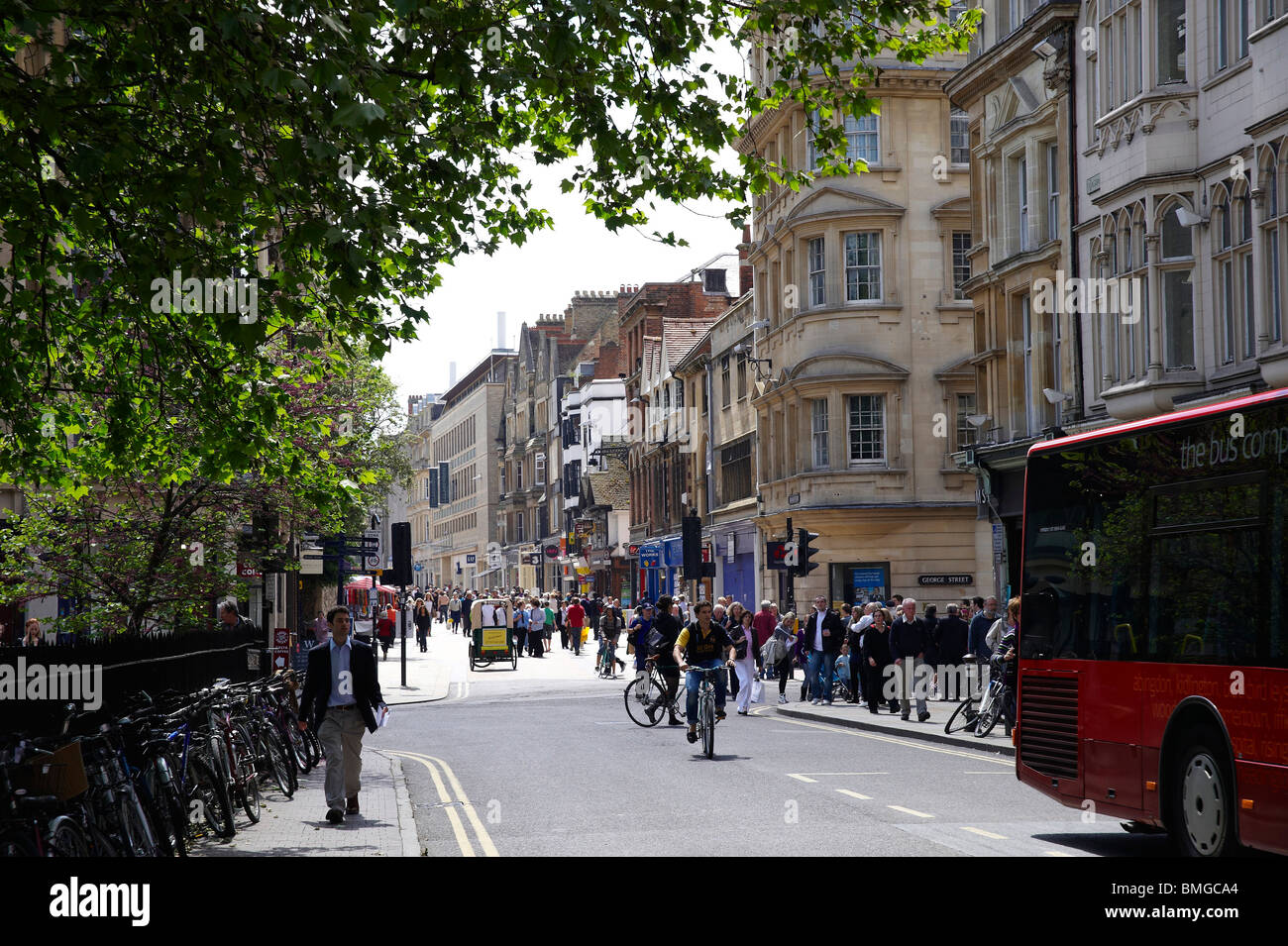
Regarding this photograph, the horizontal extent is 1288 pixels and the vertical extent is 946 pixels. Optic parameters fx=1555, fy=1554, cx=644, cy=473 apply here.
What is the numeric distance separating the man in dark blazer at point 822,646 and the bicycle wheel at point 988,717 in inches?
286

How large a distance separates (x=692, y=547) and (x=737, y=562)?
1930 centimetres

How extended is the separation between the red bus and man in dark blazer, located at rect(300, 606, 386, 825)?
5522 millimetres

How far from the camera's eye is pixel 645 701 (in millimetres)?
23906

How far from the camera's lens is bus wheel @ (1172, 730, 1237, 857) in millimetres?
9562

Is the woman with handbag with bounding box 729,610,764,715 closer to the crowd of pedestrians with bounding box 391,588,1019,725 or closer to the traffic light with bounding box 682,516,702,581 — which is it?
the crowd of pedestrians with bounding box 391,588,1019,725

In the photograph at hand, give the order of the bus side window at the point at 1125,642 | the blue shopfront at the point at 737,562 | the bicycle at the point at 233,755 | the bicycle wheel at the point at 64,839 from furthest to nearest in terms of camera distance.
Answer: the blue shopfront at the point at 737,562, the bicycle at the point at 233,755, the bus side window at the point at 1125,642, the bicycle wheel at the point at 64,839

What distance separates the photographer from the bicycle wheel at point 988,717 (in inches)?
794

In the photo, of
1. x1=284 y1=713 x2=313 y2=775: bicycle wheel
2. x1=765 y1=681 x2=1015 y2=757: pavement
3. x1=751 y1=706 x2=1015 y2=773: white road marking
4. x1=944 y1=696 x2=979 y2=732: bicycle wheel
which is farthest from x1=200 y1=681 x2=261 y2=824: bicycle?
x1=944 y1=696 x2=979 y2=732: bicycle wheel

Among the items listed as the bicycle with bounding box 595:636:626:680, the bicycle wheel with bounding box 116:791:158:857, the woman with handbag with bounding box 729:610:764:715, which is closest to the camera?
the bicycle wheel with bounding box 116:791:158:857

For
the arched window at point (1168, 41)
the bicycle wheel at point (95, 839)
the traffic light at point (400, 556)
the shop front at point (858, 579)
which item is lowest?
the bicycle wheel at point (95, 839)

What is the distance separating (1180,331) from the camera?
23.7 m

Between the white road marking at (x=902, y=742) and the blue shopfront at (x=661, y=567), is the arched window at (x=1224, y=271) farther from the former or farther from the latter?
the blue shopfront at (x=661, y=567)

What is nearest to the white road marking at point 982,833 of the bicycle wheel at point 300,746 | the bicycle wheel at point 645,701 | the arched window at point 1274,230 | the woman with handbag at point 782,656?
the bicycle wheel at point 300,746

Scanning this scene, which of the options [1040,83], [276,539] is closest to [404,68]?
[276,539]
